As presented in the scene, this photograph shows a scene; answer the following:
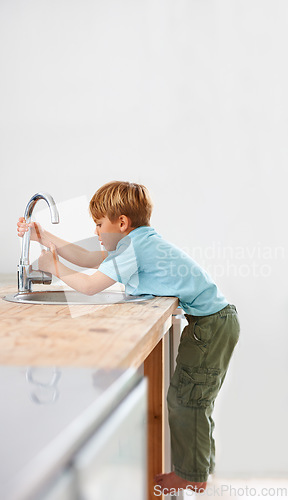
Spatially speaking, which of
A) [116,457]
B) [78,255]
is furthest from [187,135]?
[116,457]

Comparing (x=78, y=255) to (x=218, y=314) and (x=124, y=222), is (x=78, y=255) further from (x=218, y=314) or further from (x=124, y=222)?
(x=218, y=314)

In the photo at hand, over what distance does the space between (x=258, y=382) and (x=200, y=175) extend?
91cm

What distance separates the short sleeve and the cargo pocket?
29cm

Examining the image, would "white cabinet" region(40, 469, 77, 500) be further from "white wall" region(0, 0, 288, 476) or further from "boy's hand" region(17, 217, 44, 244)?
"white wall" region(0, 0, 288, 476)

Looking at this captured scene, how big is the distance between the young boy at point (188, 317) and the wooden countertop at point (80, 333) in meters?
0.19

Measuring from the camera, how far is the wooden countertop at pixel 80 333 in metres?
0.56

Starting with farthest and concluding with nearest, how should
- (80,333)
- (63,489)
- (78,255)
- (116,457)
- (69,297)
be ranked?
1. (78,255)
2. (69,297)
3. (80,333)
4. (116,457)
5. (63,489)

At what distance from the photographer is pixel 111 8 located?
2143 mm

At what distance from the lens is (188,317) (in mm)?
1401

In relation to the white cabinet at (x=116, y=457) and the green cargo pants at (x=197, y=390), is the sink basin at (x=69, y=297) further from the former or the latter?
the white cabinet at (x=116, y=457)

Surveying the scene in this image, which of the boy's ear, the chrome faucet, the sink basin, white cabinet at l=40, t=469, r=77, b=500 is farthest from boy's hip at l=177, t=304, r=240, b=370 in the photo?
white cabinet at l=40, t=469, r=77, b=500

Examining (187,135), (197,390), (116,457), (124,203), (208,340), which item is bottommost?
(197,390)

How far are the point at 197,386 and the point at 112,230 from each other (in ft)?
1.62

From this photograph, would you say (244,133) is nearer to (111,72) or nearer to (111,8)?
(111,72)
